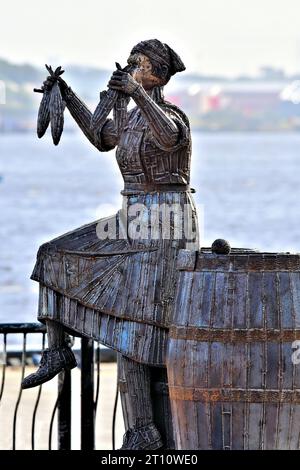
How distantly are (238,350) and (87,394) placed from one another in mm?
1951

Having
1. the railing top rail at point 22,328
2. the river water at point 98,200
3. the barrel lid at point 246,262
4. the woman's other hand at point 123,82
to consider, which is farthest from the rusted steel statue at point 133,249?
the river water at point 98,200

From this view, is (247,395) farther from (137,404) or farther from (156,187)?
(156,187)

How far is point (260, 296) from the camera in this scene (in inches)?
328

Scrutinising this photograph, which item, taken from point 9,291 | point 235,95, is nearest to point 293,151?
point 235,95

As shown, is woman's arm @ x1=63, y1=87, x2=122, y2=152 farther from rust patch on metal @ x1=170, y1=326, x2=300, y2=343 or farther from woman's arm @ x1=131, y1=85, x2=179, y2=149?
rust patch on metal @ x1=170, y1=326, x2=300, y2=343

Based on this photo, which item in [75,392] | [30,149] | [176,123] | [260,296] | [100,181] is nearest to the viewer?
[260,296]

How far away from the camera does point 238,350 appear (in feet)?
27.2

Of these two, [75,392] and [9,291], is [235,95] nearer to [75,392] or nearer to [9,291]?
[9,291]

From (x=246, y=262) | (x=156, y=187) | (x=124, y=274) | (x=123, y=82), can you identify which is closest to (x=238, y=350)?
(x=246, y=262)

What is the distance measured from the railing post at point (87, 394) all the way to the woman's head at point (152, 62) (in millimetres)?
1670

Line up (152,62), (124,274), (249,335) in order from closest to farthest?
(249,335)
(124,274)
(152,62)

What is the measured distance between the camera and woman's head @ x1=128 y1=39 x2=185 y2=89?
907cm

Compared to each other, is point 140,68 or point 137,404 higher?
A: point 140,68

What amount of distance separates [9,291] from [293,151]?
379 ft
